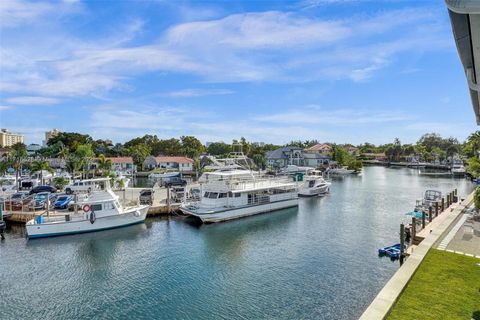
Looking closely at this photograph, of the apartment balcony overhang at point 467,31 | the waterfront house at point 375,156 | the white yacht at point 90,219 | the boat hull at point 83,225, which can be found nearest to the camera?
the apartment balcony overhang at point 467,31

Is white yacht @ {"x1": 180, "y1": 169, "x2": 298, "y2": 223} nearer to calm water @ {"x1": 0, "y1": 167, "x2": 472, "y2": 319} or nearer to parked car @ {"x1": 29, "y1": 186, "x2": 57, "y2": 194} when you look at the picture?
calm water @ {"x1": 0, "y1": 167, "x2": 472, "y2": 319}

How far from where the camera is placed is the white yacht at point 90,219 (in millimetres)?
25559

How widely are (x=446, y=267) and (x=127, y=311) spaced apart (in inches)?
575

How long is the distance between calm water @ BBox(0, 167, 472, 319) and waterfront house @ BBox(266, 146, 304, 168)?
6917cm

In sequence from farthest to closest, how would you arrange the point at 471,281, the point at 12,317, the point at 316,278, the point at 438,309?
the point at 316,278 < the point at 12,317 < the point at 471,281 < the point at 438,309

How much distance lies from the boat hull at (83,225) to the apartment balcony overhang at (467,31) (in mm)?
27398

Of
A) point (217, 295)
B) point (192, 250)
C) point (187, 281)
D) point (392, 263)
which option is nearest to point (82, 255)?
point (192, 250)

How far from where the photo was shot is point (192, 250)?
2328 centimetres

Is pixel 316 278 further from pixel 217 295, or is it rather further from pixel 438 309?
pixel 438 309

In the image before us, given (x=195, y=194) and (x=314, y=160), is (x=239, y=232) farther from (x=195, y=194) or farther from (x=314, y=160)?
(x=314, y=160)

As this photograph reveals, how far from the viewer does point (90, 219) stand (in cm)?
2694

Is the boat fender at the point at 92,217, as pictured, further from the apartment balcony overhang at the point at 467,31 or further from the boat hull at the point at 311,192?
the boat hull at the point at 311,192

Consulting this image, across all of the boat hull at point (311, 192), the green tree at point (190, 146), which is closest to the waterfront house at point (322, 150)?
the green tree at point (190, 146)

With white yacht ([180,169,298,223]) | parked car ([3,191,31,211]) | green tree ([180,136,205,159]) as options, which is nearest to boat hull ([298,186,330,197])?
white yacht ([180,169,298,223])
